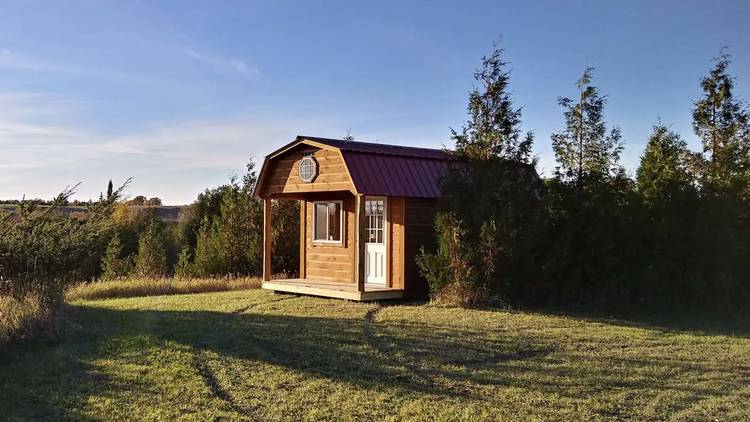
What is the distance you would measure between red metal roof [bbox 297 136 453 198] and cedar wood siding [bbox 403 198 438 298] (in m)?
0.31

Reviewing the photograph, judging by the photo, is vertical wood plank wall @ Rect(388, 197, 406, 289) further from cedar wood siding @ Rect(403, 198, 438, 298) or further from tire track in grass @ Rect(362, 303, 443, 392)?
tire track in grass @ Rect(362, 303, 443, 392)

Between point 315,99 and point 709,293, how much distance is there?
9484mm

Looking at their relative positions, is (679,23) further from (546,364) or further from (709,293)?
(546,364)

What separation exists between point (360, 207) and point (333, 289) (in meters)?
1.88

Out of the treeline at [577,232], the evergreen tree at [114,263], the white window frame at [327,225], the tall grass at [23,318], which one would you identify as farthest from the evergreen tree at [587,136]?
the evergreen tree at [114,263]

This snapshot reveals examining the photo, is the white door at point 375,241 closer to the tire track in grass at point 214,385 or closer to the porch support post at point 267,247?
the porch support post at point 267,247

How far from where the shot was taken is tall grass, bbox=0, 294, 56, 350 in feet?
25.5

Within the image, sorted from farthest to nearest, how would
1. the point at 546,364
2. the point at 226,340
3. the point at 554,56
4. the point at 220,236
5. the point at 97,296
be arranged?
the point at 220,236 → the point at 97,296 → the point at 554,56 → the point at 226,340 → the point at 546,364

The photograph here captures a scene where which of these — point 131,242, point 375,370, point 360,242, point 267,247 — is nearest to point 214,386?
point 375,370

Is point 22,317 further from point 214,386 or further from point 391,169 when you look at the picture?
point 391,169

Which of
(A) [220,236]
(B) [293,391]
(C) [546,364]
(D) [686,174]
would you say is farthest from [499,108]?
(A) [220,236]

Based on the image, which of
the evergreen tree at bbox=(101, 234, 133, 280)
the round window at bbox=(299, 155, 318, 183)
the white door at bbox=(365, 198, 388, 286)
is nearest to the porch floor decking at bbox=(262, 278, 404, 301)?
the white door at bbox=(365, 198, 388, 286)

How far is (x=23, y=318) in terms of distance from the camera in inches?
323

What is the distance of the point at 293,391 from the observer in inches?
234
